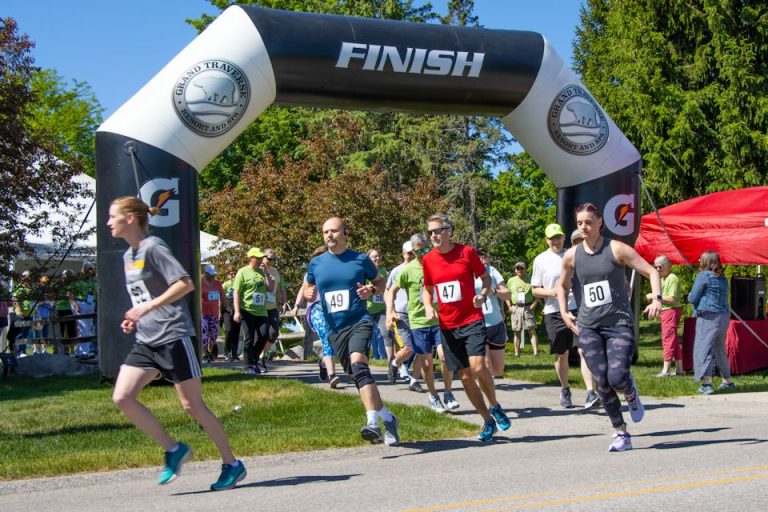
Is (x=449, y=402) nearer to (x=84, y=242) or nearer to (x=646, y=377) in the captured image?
(x=646, y=377)

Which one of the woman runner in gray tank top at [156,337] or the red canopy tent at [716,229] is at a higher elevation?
the red canopy tent at [716,229]

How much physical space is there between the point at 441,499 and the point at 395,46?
8360mm

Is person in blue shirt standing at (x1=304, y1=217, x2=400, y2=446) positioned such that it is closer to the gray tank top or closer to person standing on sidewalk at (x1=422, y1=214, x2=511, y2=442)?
person standing on sidewalk at (x1=422, y1=214, x2=511, y2=442)

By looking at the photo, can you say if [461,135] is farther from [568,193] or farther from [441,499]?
[441,499]

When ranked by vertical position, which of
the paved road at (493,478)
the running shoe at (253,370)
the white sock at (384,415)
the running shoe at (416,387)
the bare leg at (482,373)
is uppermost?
the bare leg at (482,373)

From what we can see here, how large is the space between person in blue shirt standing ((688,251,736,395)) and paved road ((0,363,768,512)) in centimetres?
310

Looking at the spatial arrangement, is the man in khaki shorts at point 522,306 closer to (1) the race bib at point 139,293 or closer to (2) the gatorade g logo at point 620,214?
(2) the gatorade g logo at point 620,214

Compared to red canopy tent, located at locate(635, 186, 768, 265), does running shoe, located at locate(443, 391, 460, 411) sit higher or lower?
lower

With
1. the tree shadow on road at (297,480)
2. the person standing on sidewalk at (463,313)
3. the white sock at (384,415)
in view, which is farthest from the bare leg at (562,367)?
the tree shadow on road at (297,480)

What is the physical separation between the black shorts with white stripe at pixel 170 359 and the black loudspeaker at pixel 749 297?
36.1 ft

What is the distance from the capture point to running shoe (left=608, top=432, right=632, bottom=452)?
813cm

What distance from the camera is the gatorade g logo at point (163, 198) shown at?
12508 mm

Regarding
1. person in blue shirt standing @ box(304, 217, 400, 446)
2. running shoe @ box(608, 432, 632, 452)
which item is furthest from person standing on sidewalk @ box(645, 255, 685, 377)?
person in blue shirt standing @ box(304, 217, 400, 446)

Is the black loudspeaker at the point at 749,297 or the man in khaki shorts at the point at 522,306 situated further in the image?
the man in khaki shorts at the point at 522,306
